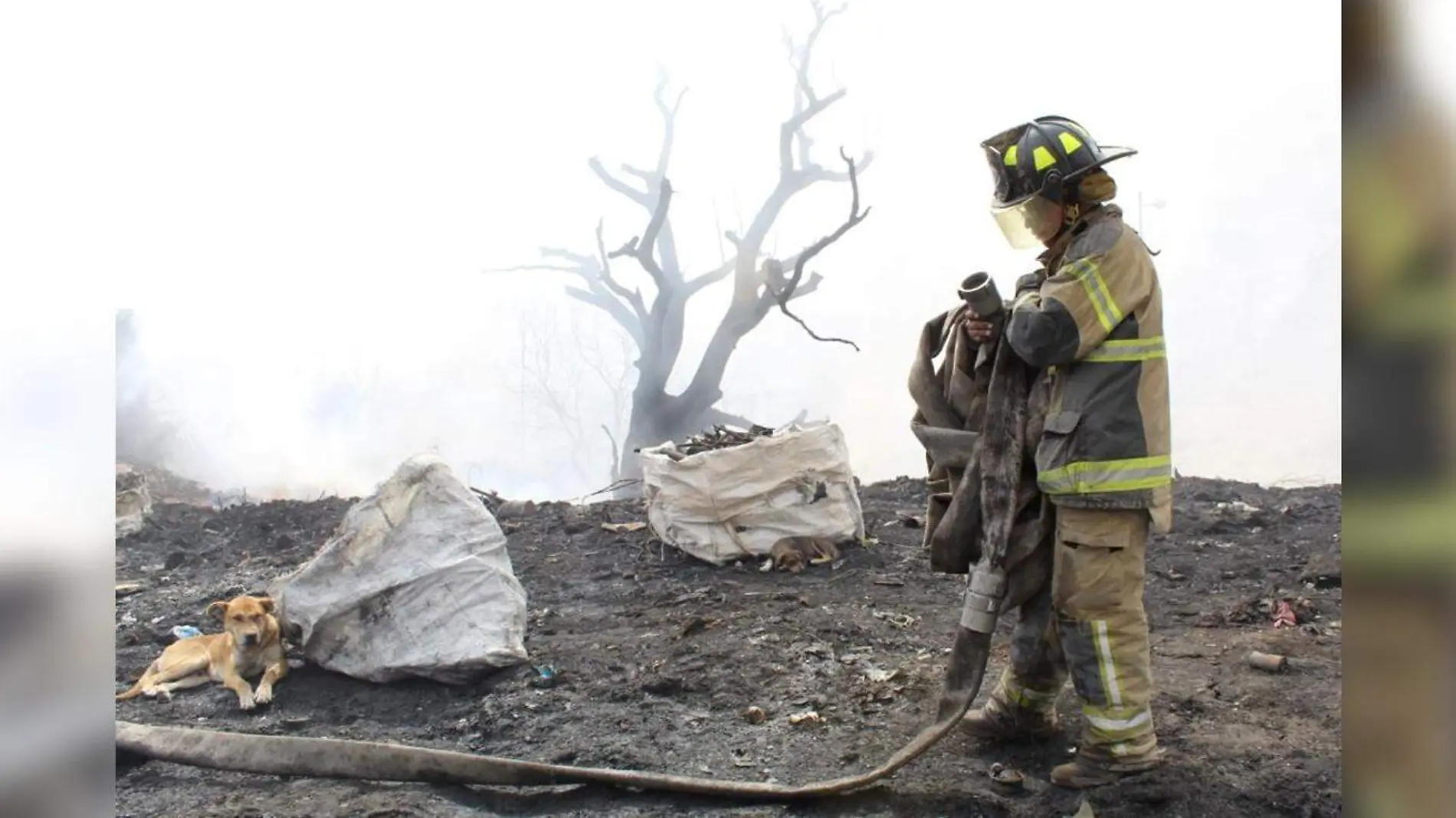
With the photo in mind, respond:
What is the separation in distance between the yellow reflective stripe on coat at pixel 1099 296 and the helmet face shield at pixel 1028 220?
26 cm

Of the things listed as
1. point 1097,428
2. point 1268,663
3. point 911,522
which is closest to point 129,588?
point 911,522

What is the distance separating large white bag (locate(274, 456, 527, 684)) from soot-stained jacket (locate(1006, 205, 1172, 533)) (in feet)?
8.62

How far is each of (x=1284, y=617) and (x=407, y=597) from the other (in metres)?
4.17

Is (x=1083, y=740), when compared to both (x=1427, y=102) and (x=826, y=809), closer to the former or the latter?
(x=826, y=809)

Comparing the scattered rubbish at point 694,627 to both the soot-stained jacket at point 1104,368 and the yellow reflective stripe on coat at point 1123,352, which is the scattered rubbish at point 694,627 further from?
the yellow reflective stripe on coat at point 1123,352

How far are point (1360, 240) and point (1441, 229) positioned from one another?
0.20 feet

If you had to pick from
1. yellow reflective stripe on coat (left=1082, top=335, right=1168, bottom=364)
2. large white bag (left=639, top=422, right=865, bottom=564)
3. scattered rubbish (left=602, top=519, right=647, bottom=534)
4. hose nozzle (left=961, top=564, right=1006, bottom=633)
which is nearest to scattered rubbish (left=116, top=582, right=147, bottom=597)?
scattered rubbish (left=602, top=519, right=647, bottom=534)

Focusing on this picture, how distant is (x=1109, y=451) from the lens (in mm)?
2869

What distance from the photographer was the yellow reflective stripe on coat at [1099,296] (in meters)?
2.85

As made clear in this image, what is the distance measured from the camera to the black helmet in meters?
2.97

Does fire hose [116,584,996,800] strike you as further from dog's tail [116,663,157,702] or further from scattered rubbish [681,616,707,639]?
scattered rubbish [681,616,707,639]

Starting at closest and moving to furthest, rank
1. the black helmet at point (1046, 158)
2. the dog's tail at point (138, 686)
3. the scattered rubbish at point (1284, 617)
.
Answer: the black helmet at point (1046, 158) → the dog's tail at point (138, 686) → the scattered rubbish at point (1284, 617)

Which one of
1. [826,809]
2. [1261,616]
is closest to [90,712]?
[826,809]

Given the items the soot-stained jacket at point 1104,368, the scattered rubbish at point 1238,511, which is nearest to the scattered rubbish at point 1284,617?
the scattered rubbish at point 1238,511
